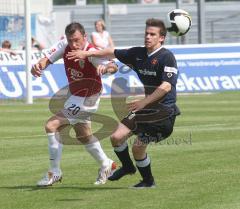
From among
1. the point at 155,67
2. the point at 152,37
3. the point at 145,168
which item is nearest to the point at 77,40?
the point at 152,37

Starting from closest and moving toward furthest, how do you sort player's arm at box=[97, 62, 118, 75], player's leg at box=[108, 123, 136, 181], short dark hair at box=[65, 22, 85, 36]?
player's leg at box=[108, 123, 136, 181], player's arm at box=[97, 62, 118, 75], short dark hair at box=[65, 22, 85, 36]

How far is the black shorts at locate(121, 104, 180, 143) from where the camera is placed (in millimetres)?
10885

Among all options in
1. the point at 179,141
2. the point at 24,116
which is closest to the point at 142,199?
the point at 179,141

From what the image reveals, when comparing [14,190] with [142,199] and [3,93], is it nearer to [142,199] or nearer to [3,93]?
[142,199]

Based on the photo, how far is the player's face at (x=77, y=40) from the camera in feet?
37.4

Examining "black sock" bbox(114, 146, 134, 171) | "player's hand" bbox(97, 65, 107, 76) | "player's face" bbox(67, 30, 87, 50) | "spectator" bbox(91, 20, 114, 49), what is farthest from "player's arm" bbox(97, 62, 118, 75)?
"spectator" bbox(91, 20, 114, 49)

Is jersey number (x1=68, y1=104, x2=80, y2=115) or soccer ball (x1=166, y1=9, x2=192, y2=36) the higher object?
soccer ball (x1=166, y1=9, x2=192, y2=36)

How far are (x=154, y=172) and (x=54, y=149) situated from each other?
1.59 metres

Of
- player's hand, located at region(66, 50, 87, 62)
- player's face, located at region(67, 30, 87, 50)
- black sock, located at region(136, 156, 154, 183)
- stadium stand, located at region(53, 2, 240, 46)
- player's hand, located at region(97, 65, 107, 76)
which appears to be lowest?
stadium stand, located at region(53, 2, 240, 46)

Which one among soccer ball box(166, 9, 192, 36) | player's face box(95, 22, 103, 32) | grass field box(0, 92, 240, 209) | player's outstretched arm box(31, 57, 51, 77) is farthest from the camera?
player's face box(95, 22, 103, 32)

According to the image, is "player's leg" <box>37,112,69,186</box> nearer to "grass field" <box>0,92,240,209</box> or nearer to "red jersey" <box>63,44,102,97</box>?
"grass field" <box>0,92,240,209</box>

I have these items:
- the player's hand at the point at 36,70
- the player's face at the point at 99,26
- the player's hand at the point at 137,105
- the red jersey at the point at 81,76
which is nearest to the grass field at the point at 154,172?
the player's hand at the point at 137,105

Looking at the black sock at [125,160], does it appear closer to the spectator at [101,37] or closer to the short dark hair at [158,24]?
the short dark hair at [158,24]

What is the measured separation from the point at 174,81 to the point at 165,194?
4.27 ft
